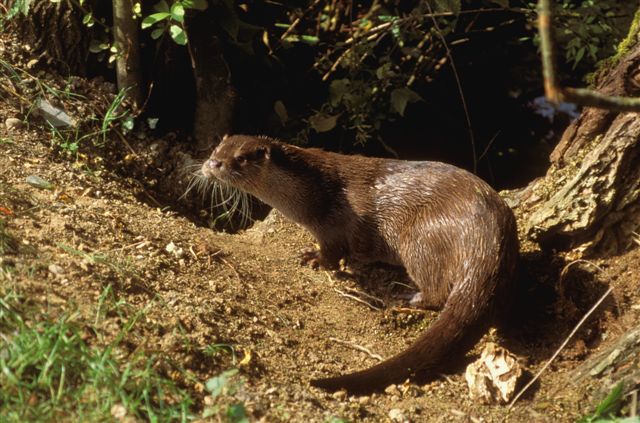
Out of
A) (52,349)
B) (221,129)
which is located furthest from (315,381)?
(221,129)

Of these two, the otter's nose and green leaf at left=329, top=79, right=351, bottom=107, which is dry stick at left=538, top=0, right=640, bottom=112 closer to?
the otter's nose

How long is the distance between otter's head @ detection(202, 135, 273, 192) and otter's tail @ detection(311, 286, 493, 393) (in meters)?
1.13

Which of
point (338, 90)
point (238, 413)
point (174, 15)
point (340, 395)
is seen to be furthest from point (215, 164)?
point (238, 413)

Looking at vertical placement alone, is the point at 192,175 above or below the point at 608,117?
below

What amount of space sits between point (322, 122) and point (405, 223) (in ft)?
3.56

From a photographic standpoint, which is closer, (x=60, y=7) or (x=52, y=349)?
(x=52, y=349)

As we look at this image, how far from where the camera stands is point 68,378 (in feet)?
6.56

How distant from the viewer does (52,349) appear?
1982mm

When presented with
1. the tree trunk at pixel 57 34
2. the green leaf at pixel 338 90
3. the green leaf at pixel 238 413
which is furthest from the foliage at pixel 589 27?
the green leaf at pixel 238 413

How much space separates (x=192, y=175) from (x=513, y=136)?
2319mm

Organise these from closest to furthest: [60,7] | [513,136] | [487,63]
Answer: [60,7], [487,63], [513,136]

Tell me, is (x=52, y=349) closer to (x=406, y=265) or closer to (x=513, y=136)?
(x=406, y=265)

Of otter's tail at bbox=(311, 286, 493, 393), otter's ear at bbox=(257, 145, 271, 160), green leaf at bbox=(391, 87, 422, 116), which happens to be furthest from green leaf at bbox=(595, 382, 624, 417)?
green leaf at bbox=(391, 87, 422, 116)

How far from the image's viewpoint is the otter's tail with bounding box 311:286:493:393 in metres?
2.41
